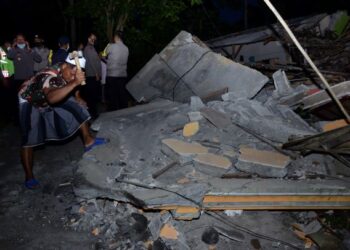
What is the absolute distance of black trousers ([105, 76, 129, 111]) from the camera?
22.3 feet

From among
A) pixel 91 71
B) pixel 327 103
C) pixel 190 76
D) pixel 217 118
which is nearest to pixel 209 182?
pixel 217 118

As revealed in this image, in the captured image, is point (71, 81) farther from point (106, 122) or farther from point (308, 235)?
point (308, 235)

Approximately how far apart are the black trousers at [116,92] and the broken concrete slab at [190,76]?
288mm

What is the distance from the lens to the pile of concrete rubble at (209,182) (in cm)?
334

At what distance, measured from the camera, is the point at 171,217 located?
11.3ft

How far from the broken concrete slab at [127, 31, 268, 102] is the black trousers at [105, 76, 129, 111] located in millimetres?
288

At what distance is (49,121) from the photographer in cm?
439

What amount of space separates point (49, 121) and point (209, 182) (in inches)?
86.0

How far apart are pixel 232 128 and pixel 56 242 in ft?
8.10

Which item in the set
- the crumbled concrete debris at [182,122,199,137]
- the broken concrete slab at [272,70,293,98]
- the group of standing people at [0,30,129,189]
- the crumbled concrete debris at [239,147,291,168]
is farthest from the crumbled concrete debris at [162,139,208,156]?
the broken concrete slab at [272,70,293,98]

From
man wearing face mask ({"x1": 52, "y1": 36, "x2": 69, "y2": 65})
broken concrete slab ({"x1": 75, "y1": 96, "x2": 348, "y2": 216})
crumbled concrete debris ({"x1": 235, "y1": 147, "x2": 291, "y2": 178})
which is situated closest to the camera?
broken concrete slab ({"x1": 75, "y1": 96, "x2": 348, "y2": 216})

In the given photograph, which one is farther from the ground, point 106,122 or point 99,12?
point 99,12

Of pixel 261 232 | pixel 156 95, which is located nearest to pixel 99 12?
pixel 156 95

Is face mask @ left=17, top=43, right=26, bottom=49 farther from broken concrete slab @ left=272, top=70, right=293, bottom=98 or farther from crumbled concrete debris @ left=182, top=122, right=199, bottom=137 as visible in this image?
broken concrete slab @ left=272, top=70, right=293, bottom=98
